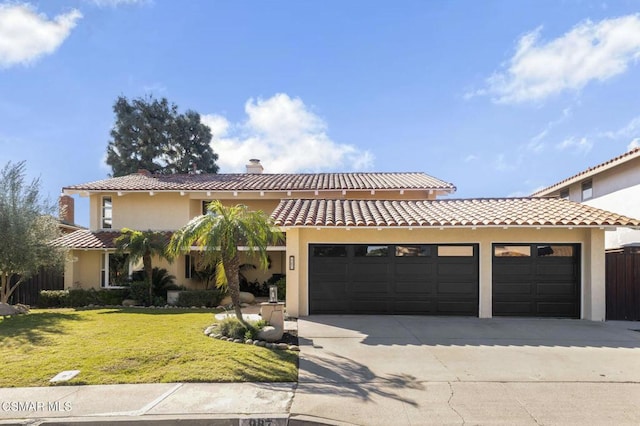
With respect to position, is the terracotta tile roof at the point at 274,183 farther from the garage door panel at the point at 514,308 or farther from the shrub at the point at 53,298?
the garage door panel at the point at 514,308

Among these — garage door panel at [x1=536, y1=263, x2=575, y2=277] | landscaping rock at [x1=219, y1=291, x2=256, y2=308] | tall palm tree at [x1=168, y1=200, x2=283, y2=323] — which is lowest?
landscaping rock at [x1=219, y1=291, x2=256, y2=308]

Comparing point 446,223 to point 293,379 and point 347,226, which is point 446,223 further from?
point 293,379

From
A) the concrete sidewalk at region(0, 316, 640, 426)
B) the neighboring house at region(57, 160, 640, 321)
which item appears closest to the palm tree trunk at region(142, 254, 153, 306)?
the neighboring house at region(57, 160, 640, 321)

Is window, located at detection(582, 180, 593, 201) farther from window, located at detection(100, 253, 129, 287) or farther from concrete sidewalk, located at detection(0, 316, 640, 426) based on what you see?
window, located at detection(100, 253, 129, 287)

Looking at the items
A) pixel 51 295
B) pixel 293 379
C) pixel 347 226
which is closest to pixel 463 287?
pixel 347 226

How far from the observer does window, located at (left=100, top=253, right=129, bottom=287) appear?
1666 centimetres

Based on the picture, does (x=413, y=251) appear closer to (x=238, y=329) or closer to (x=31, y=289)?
(x=238, y=329)

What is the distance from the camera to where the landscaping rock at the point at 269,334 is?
8.27 meters

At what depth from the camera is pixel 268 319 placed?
8.84 m

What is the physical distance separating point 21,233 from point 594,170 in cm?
2252

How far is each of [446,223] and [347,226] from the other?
3.04 m

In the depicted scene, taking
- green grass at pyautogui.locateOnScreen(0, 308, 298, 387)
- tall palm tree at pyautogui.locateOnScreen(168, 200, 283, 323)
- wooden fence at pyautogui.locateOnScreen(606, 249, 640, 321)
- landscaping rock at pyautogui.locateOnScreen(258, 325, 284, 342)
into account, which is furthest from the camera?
wooden fence at pyautogui.locateOnScreen(606, 249, 640, 321)

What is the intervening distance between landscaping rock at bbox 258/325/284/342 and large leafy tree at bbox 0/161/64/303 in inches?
400

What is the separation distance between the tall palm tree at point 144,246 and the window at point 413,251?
29.7 ft
